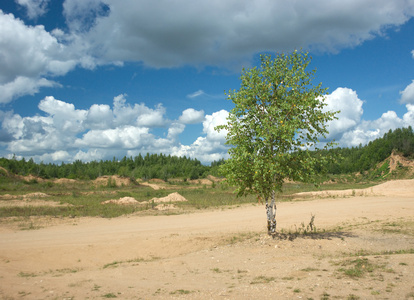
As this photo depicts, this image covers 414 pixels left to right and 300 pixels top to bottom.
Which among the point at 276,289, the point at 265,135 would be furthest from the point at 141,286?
the point at 265,135

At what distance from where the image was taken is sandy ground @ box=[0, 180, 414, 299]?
7812 mm

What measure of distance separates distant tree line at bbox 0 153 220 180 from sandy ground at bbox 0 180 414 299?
72.8 metres

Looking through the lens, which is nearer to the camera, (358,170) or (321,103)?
(321,103)

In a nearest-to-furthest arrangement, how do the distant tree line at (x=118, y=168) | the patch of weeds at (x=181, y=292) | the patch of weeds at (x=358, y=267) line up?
1. the patch of weeds at (x=181, y=292)
2. the patch of weeds at (x=358, y=267)
3. the distant tree line at (x=118, y=168)

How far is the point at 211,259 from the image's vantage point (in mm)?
12172

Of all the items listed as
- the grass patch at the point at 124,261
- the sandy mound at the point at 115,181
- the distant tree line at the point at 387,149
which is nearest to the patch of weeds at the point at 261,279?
the grass patch at the point at 124,261

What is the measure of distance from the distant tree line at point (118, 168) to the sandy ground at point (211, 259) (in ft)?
239

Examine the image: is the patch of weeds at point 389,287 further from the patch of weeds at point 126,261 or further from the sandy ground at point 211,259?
the patch of weeds at point 126,261

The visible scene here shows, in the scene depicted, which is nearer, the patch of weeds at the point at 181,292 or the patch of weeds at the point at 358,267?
the patch of weeds at the point at 181,292

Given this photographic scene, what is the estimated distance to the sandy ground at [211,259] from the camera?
781 cm

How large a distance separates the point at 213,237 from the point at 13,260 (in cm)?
924

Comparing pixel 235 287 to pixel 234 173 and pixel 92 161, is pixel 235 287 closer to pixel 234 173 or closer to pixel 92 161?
pixel 234 173

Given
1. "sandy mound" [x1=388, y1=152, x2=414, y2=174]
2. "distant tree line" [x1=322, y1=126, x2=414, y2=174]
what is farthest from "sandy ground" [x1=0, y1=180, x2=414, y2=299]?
"distant tree line" [x1=322, y1=126, x2=414, y2=174]

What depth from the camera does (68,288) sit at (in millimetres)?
9125
